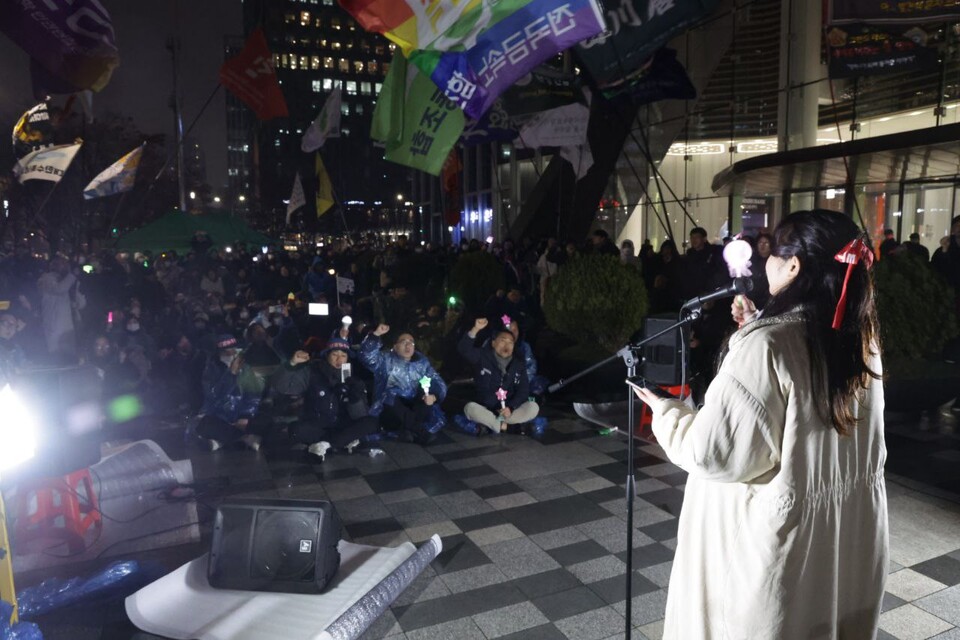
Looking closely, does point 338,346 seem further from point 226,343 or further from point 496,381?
point 496,381

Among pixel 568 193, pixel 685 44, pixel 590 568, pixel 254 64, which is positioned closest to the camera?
pixel 590 568

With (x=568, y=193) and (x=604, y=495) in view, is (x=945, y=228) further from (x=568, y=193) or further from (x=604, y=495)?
(x=604, y=495)

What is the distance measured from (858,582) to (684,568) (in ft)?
1.84

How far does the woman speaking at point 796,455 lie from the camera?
202 cm

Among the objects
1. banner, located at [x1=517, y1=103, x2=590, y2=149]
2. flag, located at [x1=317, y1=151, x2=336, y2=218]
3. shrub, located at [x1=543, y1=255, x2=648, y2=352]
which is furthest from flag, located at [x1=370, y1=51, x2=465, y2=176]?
flag, located at [x1=317, y1=151, x2=336, y2=218]

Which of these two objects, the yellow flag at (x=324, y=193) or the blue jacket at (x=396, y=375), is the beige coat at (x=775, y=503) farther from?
the yellow flag at (x=324, y=193)

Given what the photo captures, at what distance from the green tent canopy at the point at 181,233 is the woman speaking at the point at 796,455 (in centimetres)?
1623

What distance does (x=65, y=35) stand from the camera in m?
10.4

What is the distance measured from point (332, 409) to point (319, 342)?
129 inches

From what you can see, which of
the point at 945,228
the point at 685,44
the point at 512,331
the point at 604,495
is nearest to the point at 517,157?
the point at 685,44

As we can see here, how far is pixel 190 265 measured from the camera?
16016 mm

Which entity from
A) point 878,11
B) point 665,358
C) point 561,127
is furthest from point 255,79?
point 665,358

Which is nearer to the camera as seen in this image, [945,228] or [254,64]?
[945,228]

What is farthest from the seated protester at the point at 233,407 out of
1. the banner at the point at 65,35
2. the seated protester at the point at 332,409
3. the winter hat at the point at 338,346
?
the banner at the point at 65,35
